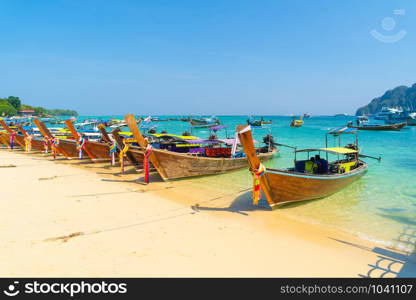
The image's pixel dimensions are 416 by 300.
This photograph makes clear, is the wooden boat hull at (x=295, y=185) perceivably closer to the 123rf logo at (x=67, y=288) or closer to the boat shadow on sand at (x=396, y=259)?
the boat shadow on sand at (x=396, y=259)

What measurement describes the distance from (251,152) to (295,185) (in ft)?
7.07

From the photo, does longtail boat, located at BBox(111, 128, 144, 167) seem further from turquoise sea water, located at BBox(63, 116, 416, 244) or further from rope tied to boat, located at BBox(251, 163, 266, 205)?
rope tied to boat, located at BBox(251, 163, 266, 205)

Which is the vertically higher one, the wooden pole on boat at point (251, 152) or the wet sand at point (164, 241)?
the wooden pole on boat at point (251, 152)

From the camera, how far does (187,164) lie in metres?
12.6

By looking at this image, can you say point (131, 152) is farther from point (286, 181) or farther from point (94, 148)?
point (286, 181)

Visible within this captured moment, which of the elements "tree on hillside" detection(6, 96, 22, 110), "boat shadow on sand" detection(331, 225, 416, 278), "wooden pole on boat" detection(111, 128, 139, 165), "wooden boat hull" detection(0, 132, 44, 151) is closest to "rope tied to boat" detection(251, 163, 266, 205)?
"boat shadow on sand" detection(331, 225, 416, 278)

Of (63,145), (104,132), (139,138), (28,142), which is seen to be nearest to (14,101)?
(28,142)

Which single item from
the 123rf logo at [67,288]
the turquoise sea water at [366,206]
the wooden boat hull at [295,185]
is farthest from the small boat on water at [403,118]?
the 123rf logo at [67,288]

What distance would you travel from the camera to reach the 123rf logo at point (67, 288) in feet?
12.2

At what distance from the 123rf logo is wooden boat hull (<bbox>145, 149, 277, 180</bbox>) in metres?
8.19

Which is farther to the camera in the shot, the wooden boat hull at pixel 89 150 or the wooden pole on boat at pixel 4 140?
the wooden pole on boat at pixel 4 140

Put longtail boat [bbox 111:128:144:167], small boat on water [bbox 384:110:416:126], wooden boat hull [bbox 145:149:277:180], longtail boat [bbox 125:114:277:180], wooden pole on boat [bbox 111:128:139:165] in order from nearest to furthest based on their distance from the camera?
1. longtail boat [bbox 125:114:277:180]
2. wooden boat hull [bbox 145:149:277:180]
3. wooden pole on boat [bbox 111:128:139:165]
4. longtail boat [bbox 111:128:144:167]
5. small boat on water [bbox 384:110:416:126]

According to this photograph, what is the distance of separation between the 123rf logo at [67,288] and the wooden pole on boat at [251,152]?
183 inches

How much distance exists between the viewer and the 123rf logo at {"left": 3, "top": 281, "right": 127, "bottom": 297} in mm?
3721
